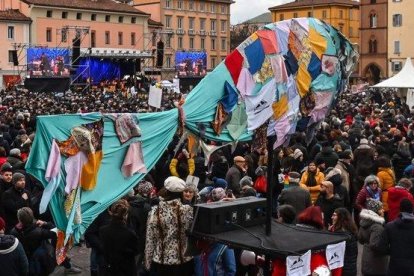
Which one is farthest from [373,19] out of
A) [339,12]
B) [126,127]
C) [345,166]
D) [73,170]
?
[73,170]

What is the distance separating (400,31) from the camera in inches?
2963

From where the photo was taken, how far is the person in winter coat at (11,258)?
6996 millimetres

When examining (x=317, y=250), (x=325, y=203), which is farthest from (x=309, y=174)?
(x=317, y=250)

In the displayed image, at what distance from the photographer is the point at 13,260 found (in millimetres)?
7051

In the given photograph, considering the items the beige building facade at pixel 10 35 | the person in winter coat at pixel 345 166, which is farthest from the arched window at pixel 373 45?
the person in winter coat at pixel 345 166

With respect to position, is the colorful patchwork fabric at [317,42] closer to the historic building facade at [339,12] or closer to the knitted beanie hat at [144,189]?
the knitted beanie hat at [144,189]

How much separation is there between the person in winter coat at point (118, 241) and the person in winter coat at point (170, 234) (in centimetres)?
50

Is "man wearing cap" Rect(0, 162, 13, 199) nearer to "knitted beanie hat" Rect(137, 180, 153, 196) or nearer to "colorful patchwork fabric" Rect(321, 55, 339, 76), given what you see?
"knitted beanie hat" Rect(137, 180, 153, 196)

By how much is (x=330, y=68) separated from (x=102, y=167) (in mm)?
4314

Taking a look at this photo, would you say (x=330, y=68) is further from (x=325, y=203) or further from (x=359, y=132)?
(x=359, y=132)

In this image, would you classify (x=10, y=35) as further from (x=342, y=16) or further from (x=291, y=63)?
(x=291, y=63)

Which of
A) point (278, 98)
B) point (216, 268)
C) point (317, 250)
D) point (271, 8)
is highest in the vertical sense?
point (271, 8)

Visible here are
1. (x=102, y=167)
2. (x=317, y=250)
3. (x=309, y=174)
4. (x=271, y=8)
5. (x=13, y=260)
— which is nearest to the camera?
(x=317, y=250)

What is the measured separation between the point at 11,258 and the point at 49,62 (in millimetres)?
39199
